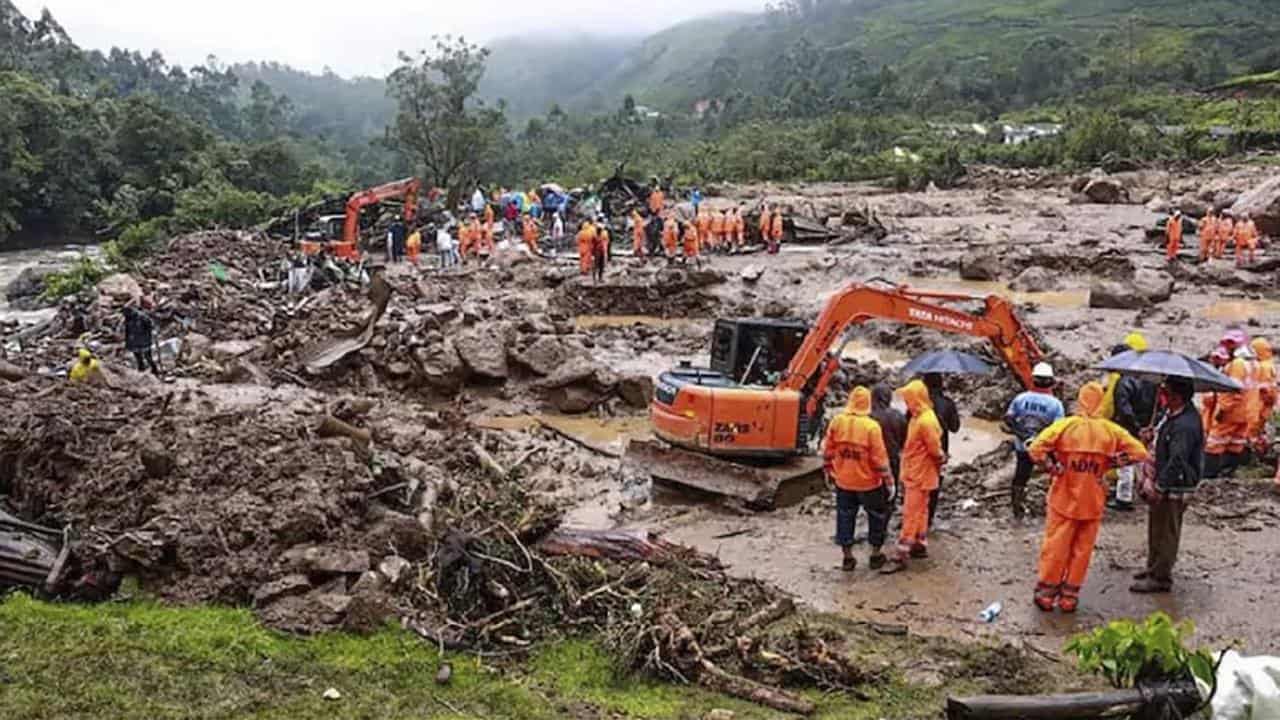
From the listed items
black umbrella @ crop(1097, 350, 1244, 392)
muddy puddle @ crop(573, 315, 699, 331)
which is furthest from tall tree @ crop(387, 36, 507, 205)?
black umbrella @ crop(1097, 350, 1244, 392)

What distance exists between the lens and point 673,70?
199 m

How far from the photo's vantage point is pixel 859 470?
29.5 ft

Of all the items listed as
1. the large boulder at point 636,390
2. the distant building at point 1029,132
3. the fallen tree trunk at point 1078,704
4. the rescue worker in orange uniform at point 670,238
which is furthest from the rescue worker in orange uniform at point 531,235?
the distant building at point 1029,132

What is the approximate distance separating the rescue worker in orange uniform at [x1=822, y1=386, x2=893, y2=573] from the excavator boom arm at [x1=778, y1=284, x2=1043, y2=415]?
2.02 meters

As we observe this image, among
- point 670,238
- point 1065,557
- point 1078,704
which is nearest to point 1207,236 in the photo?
point 670,238

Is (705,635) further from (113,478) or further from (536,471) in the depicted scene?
(536,471)

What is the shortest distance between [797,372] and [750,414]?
27.4 inches

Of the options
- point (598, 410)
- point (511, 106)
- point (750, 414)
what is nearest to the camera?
point (750, 414)

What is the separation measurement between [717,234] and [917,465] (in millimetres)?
22169

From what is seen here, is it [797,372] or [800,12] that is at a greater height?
[800,12]

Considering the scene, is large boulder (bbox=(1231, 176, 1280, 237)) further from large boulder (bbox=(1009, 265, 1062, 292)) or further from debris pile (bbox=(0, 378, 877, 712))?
debris pile (bbox=(0, 378, 877, 712))

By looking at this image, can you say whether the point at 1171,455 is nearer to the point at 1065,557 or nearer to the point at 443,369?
the point at 1065,557

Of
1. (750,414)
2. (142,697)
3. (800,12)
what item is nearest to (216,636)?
(142,697)

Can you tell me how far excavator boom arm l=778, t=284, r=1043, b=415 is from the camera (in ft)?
36.8
